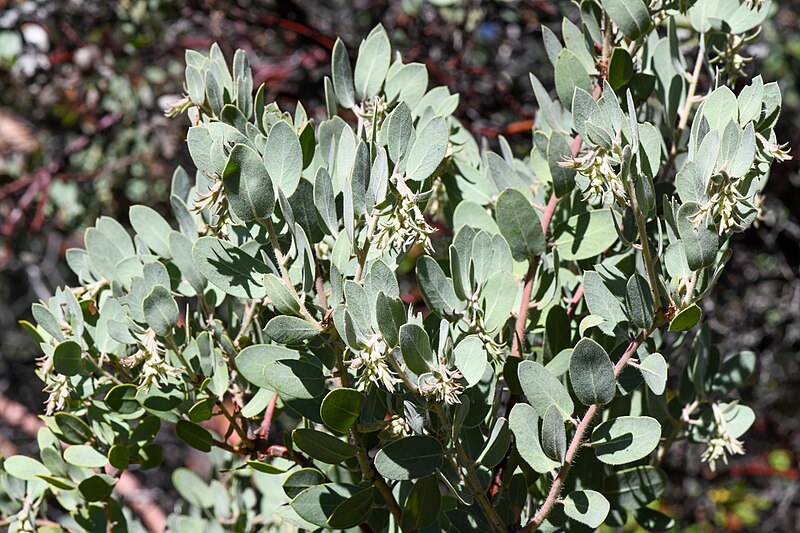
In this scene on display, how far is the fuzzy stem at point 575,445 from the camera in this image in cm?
74

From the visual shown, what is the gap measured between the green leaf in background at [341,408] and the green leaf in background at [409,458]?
4cm

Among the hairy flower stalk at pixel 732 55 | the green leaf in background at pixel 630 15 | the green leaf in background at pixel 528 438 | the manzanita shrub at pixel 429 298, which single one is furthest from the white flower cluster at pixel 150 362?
the hairy flower stalk at pixel 732 55

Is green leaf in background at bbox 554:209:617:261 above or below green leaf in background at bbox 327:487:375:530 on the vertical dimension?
above

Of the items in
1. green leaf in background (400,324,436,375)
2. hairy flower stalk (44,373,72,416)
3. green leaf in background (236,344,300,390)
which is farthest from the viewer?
hairy flower stalk (44,373,72,416)

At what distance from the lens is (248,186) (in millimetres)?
695

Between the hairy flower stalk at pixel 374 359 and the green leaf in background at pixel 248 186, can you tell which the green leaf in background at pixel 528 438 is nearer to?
the hairy flower stalk at pixel 374 359

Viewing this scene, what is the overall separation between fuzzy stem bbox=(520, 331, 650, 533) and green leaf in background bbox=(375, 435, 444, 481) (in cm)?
11

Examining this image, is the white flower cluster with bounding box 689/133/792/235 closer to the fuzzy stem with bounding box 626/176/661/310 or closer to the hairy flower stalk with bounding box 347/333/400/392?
the fuzzy stem with bounding box 626/176/661/310

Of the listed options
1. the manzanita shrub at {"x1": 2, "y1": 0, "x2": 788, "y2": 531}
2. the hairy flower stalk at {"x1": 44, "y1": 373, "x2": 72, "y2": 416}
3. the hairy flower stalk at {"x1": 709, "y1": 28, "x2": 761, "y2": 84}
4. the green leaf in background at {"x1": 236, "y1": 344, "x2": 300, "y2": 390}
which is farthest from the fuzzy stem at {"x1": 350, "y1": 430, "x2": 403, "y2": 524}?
the hairy flower stalk at {"x1": 709, "y1": 28, "x2": 761, "y2": 84}

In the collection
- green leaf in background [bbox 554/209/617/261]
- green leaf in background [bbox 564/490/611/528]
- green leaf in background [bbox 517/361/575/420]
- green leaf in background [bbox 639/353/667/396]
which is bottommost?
green leaf in background [bbox 564/490/611/528]

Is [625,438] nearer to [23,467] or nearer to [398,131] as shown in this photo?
[398,131]

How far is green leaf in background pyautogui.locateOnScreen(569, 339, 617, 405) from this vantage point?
69 centimetres

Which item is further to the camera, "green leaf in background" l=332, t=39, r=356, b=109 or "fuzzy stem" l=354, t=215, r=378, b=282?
"green leaf in background" l=332, t=39, r=356, b=109

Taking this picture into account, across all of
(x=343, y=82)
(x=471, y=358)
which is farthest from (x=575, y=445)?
(x=343, y=82)
